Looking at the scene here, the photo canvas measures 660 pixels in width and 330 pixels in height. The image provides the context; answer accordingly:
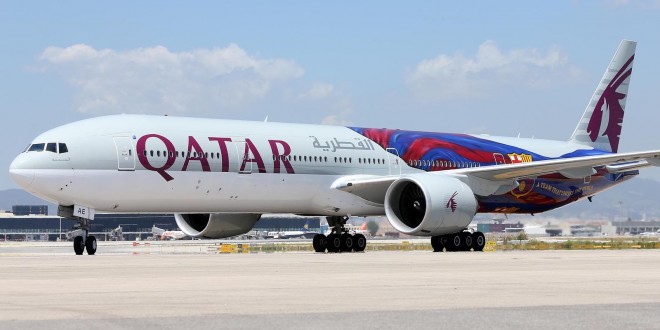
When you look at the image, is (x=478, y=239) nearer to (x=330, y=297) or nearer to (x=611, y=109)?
(x=611, y=109)

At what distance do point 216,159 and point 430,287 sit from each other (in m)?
15.8

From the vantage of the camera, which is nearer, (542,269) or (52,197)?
(542,269)

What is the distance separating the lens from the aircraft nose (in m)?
26.6

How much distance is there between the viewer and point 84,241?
26859mm

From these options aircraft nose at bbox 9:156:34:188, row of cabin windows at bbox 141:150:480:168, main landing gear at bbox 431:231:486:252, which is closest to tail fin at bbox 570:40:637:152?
row of cabin windows at bbox 141:150:480:168

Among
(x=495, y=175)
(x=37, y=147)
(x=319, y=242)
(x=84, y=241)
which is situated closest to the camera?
(x=84, y=241)

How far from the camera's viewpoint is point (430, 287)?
547 inches

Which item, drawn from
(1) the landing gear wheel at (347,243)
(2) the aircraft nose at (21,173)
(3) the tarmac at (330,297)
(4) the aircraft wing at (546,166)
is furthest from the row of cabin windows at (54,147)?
(4) the aircraft wing at (546,166)

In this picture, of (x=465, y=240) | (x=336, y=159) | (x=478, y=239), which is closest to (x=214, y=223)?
(x=336, y=159)

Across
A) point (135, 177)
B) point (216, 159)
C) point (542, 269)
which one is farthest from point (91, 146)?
point (542, 269)

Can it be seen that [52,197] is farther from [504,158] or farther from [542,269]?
[504,158]

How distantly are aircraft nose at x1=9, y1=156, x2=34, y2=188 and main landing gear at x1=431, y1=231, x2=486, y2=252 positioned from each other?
12014 mm

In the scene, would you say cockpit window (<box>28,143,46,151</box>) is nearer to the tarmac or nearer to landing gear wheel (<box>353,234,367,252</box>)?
the tarmac

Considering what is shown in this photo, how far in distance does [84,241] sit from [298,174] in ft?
23.1
